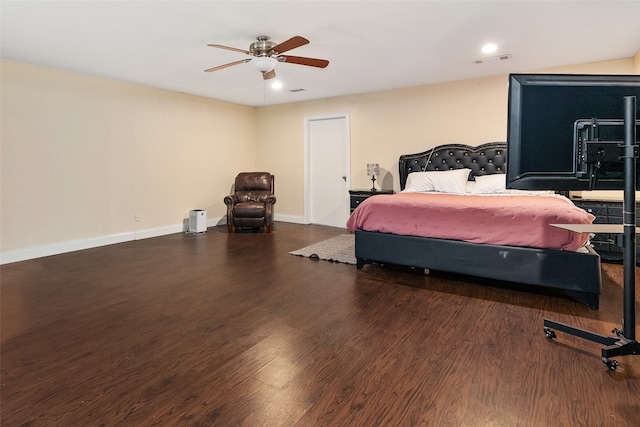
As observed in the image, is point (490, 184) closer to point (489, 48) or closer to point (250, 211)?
point (489, 48)

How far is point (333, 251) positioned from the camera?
14.8 feet

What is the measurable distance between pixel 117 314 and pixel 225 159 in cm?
464

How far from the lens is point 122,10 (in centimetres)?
280

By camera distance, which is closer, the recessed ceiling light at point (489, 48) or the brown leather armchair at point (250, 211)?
the recessed ceiling light at point (489, 48)

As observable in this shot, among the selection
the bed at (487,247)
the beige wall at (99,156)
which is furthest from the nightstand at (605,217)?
the beige wall at (99,156)

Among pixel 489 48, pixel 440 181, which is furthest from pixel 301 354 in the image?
pixel 489 48

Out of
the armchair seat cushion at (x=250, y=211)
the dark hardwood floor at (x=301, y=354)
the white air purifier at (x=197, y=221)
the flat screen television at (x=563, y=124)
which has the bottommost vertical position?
the dark hardwood floor at (x=301, y=354)

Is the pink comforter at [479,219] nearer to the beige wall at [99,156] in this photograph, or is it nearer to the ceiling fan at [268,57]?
the ceiling fan at [268,57]

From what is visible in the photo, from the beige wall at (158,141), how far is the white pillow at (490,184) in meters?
0.78

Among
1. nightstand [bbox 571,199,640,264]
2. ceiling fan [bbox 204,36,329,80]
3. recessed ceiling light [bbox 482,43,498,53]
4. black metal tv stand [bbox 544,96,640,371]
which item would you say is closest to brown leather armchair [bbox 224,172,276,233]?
ceiling fan [bbox 204,36,329,80]

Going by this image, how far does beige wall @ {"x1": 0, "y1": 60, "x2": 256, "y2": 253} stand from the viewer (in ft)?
13.7

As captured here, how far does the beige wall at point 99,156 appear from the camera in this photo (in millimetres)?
4168

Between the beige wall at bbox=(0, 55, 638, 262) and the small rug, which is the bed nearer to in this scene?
the small rug

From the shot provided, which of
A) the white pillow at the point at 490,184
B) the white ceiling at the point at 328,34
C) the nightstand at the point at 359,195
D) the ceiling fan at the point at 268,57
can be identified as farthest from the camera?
the nightstand at the point at 359,195
